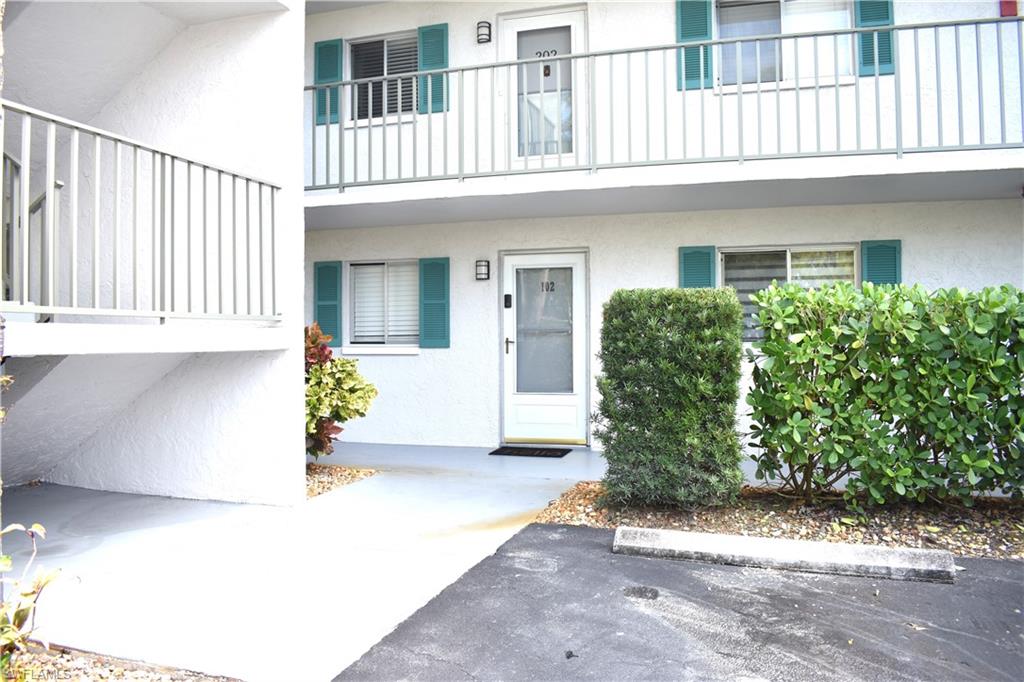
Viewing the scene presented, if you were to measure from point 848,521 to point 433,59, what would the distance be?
6846 mm

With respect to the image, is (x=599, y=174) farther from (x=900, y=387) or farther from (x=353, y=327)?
(x=353, y=327)

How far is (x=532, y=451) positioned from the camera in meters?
8.14

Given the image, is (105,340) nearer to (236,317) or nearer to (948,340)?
(236,317)

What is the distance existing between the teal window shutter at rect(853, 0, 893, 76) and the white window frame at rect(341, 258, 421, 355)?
544 centimetres

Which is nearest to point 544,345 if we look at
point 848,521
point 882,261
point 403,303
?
point 403,303

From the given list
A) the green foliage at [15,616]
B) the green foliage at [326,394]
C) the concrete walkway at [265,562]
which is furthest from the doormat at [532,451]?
the green foliage at [15,616]

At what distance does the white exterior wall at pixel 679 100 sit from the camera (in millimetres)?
6977

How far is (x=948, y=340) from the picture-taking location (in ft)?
15.5

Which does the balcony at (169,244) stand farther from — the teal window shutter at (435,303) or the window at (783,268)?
the window at (783,268)

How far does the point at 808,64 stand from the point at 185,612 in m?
7.58

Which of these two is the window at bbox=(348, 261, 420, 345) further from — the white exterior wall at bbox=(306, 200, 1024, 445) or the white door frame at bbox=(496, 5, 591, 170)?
the white door frame at bbox=(496, 5, 591, 170)

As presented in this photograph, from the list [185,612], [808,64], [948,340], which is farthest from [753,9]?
[185,612]

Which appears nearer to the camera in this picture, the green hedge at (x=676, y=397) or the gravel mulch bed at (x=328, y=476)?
the green hedge at (x=676, y=397)

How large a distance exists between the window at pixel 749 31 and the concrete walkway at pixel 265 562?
4.61 meters
